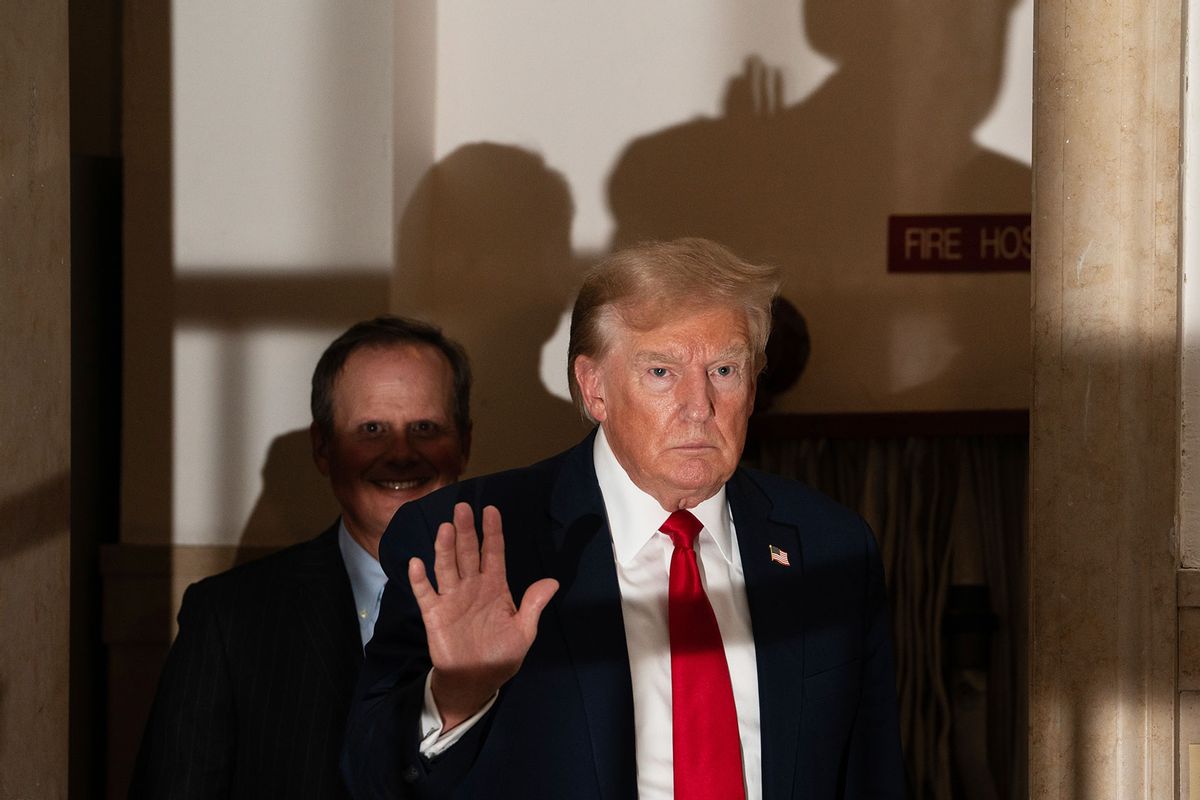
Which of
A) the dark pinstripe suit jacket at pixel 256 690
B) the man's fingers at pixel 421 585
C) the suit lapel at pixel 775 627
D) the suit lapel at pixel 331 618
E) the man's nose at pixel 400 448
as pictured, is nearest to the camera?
the man's fingers at pixel 421 585

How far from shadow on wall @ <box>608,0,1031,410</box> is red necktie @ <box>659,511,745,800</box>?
214cm

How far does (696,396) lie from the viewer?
1976 mm

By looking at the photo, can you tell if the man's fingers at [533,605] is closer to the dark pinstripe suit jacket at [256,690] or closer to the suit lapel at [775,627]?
the suit lapel at [775,627]

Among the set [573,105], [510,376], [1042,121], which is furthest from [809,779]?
[573,105]

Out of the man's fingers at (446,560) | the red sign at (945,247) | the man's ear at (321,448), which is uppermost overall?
the red sign at (945,247)

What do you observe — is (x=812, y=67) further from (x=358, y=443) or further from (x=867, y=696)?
(x=867, y=696)

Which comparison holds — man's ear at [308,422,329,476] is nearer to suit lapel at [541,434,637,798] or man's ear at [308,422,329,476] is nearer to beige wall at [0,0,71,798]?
beige wall at [0,0,71,798]

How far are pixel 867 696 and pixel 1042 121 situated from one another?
2.79 feet

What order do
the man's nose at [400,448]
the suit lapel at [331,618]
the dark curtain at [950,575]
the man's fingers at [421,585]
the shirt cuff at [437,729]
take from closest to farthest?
the man's fingers at [421,585] → the shirt cuff at [437,729] → the suit lapel at [331,618] → the man's nose at [400,448] → the dark curtain at [950,575]

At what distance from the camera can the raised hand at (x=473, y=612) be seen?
1.76m

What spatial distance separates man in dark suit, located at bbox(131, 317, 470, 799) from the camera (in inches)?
92.2

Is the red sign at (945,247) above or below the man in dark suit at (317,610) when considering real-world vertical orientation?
above

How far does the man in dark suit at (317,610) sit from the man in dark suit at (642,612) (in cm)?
48

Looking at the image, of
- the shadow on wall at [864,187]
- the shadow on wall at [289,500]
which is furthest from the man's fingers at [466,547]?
the shadow on wall at [864,187]
